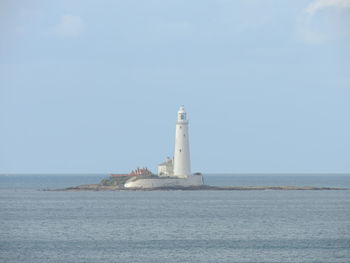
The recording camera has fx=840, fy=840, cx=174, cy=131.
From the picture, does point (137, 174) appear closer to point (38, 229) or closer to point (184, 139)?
point (184, 139)

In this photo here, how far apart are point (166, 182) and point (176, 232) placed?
146ft

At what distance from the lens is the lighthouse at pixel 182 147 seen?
93.2 m

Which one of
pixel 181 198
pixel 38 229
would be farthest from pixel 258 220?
pixel 181 198

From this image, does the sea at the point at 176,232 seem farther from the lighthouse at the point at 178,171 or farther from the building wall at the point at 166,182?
Answer: the building wall at the point at 166,182

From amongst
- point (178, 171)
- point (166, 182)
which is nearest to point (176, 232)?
point (178, 171)

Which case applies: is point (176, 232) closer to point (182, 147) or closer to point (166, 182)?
point (182, 147)

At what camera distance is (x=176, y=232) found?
5266 centimetres

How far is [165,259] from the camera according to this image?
40719 millimetres

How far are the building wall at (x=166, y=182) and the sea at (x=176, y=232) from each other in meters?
12.9

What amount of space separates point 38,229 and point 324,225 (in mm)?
19326

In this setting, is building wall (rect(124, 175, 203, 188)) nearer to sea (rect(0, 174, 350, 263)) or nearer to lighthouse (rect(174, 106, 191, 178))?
lighthouse (rect(174, 106, 191, 178))

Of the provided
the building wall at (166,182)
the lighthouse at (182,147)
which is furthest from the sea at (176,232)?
the building wall at (166,182)

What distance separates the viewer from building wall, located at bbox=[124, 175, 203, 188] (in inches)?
3816

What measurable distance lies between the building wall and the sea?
12.9 m
